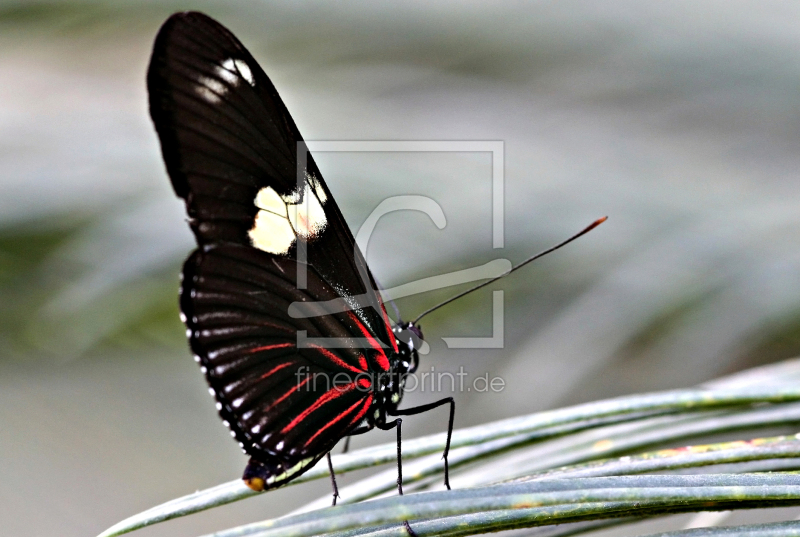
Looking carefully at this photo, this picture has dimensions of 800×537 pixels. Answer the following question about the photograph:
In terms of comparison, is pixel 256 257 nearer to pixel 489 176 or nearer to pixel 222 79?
pixel 222 79

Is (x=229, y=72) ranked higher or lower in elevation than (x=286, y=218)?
higher

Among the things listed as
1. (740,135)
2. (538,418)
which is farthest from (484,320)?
(538,418)

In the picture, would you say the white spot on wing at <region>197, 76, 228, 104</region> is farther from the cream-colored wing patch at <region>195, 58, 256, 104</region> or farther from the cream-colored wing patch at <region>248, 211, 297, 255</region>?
the cream-colored wing patch at <region>248, 211, 297, 255</region>

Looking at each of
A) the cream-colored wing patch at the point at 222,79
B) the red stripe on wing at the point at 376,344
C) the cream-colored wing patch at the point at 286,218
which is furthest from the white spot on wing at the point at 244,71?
the red stripe on wing at the point at 376,344

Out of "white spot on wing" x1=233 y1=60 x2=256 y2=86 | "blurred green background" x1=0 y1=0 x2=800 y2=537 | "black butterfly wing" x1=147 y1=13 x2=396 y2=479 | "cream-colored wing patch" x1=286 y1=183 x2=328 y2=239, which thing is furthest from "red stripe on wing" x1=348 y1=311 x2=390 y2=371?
"blurred green background" x1=0 y1=0 x2=800 y2=537

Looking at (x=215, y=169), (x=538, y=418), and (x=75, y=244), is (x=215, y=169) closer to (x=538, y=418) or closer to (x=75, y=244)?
(x=538, y=418)

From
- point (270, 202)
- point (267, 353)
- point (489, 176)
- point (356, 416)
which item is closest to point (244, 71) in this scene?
point (270, 202)
